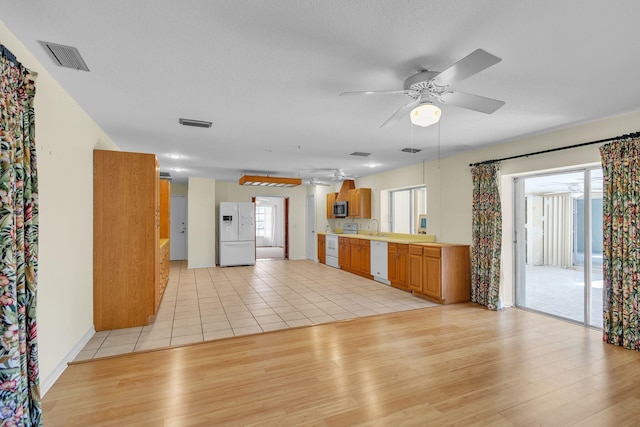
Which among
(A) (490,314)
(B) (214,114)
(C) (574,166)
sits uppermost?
(B) (214,114)

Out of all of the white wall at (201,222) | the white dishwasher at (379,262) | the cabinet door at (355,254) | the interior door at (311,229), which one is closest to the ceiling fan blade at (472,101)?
the white dishwasher at (379,262)

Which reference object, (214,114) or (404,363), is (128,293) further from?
(404,363)

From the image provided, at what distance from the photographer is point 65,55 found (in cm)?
215

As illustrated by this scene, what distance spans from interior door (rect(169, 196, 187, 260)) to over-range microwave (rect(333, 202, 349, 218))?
4.67m

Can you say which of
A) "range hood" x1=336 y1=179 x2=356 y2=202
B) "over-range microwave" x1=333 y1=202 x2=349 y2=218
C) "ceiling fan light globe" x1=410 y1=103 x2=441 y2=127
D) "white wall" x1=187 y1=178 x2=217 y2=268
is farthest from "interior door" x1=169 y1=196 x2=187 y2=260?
"ceiling fan light globe" x1=410 y1=103 x2=441 y2=127

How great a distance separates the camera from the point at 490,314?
442 centimetres

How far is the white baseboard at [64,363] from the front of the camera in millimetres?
2363

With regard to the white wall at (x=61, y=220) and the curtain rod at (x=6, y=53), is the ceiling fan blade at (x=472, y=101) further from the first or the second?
the white wall at (x=61, y=220)

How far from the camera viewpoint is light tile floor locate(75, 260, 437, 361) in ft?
11.4

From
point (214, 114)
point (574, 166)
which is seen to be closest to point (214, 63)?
point (214, 114)

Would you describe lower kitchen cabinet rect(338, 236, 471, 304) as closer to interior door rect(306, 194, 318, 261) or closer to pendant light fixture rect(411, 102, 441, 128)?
pendant light fixture rect(411, 102, 441, 128)

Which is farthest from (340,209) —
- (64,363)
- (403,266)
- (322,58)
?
(64,363)

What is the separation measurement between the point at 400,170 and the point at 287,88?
4710 millimetres

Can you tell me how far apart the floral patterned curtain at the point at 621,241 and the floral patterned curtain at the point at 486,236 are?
1.29m
